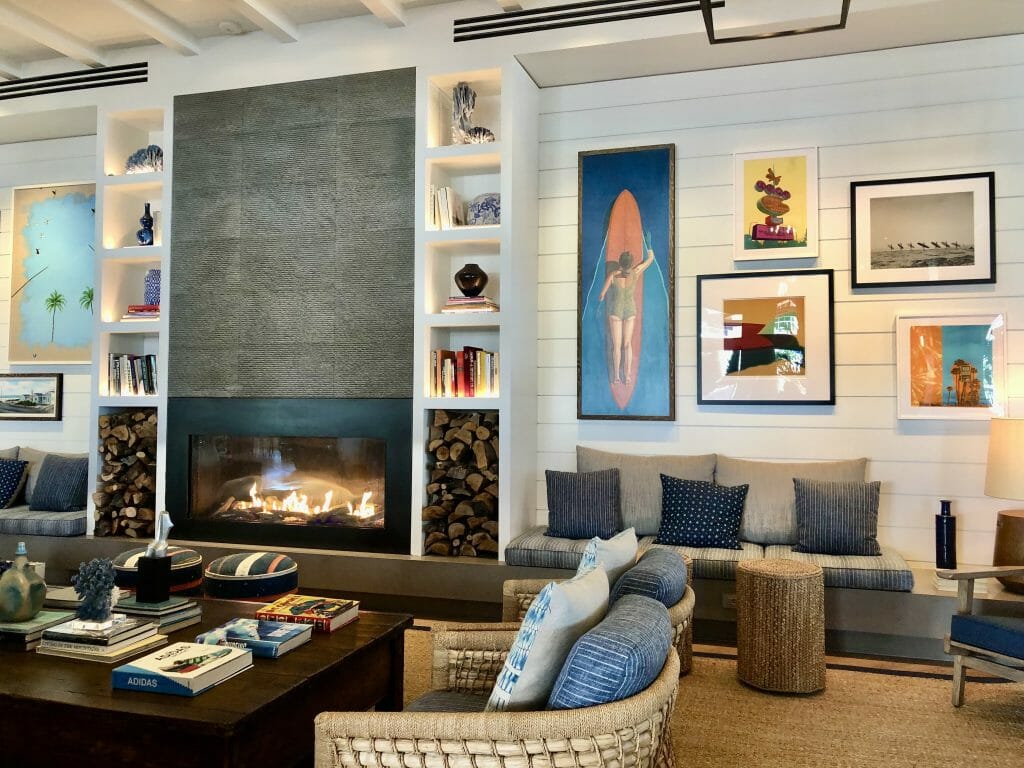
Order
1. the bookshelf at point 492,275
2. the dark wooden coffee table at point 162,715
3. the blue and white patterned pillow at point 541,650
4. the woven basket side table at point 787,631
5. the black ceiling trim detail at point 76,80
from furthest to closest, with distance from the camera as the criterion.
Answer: the black ceiling trim detail at point 76,80 < the bookshelf at point 492,275 < the woven basket side table at point 787,631 < the dark wooden coffee table at point 162,715 < the blue and white patterned pillow at point 541,650

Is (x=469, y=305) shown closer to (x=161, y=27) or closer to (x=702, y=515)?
(x=702, y=515)

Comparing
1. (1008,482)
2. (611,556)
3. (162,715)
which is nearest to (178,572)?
(162,715)

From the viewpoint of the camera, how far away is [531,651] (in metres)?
1.74

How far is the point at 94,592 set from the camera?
8.02 feet

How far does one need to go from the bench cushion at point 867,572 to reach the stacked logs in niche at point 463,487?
1.61 meters

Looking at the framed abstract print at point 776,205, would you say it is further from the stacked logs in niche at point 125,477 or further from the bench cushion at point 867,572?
the stacked logs in niche at point 125,477

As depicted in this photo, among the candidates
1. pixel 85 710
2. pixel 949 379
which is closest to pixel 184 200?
pixel 85 710

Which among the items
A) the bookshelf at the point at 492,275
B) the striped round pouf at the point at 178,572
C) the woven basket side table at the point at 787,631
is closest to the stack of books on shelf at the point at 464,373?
the bookshelf at the point at 492,275

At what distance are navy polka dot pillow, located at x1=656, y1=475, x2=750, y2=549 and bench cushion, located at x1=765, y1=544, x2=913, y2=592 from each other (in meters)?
0.38

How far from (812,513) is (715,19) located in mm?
2648

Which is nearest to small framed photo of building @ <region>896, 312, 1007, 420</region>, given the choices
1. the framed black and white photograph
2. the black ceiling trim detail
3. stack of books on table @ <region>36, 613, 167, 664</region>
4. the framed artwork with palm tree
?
the framed black and white photograph

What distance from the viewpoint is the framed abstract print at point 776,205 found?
4516 mm

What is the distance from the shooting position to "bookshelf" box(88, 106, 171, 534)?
5160mm

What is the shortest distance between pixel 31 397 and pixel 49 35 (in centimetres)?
261
